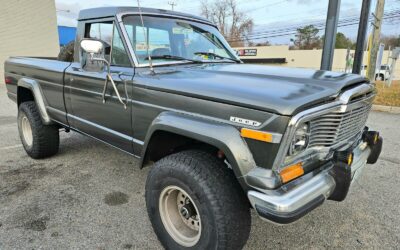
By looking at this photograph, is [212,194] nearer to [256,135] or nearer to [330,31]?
[256,135]

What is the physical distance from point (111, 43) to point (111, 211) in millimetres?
1654

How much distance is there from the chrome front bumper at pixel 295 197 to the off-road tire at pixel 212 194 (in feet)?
0.70

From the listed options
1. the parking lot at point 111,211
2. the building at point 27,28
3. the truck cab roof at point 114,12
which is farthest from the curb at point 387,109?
the building at point 27,28

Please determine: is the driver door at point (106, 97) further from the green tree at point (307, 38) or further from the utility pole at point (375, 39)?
the green tree at point (307, 38)

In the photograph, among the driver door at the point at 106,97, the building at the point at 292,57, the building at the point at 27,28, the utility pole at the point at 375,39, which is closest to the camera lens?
the driver door at the point at 106,97

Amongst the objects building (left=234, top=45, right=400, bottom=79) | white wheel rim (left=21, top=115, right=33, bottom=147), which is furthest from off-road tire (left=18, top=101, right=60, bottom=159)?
building (left=234, top=45, right=400, bottom=79)

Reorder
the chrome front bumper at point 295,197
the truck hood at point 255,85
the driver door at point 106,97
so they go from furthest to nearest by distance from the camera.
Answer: the driver door at point 106,97 → the truck hood at point 255,85 → the chrome front bumper at point 295,197

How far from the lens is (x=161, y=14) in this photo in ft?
10.7

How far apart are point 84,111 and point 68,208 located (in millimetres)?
1011

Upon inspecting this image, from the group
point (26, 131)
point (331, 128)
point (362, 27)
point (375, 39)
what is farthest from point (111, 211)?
point (375, 39)

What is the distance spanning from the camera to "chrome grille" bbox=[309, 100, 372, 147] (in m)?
2.03

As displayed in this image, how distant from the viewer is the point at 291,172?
1.97m

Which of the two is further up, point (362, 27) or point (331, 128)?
point (362, 27)

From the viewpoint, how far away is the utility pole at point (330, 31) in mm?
4641
